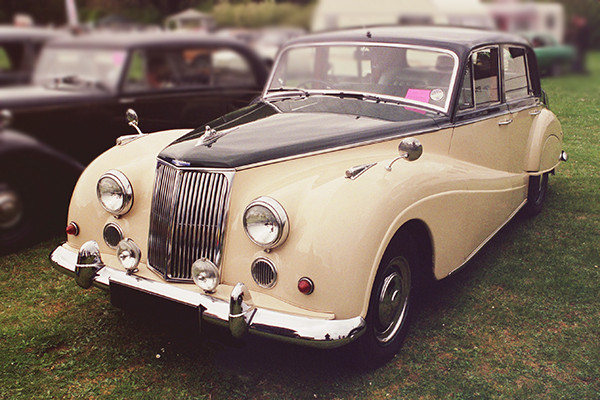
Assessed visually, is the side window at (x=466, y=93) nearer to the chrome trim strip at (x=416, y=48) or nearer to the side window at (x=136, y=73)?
the chrome trim strip at (x=416, y=48)

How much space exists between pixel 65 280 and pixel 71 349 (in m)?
1.02

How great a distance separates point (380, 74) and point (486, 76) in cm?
85

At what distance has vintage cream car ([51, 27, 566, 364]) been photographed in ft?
7.93

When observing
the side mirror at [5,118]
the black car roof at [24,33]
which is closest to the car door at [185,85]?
the black car roof at [24,33]

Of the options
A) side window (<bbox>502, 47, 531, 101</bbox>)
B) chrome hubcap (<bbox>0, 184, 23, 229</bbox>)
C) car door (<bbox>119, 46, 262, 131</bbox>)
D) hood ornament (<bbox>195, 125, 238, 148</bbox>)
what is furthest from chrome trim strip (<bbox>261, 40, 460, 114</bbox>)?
chrome hubcap (<bbox>0, 184, 23, 229</bbox>)

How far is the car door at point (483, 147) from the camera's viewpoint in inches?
138

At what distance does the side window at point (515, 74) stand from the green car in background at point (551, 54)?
0.13 m

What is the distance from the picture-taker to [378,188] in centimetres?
259

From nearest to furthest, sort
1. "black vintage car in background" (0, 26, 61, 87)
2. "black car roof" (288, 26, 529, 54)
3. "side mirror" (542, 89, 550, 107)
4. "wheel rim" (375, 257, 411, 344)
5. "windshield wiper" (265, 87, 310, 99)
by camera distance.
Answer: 1. "wheel rim" (375, 257, 411, 344)
2. "black car roof" (288, 26, 529, 54)
3. "windshield wiper" (265, 87, 310, 99)
4. "black vintage car in background" (0, 26, 61, 87)
5. "side mirror" (542, 89, 550, 107)

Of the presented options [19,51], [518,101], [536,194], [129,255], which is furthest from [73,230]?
[536,194]

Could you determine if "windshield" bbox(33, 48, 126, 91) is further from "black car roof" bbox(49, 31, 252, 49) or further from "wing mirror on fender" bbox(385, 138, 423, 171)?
"wing mirror on fender" bbox(385, 138, 423, 171)

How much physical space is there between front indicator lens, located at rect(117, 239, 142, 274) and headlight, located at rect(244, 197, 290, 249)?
64 cm

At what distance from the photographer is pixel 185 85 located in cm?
529

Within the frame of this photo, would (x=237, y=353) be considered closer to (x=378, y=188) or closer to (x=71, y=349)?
(x=71, y=349)
